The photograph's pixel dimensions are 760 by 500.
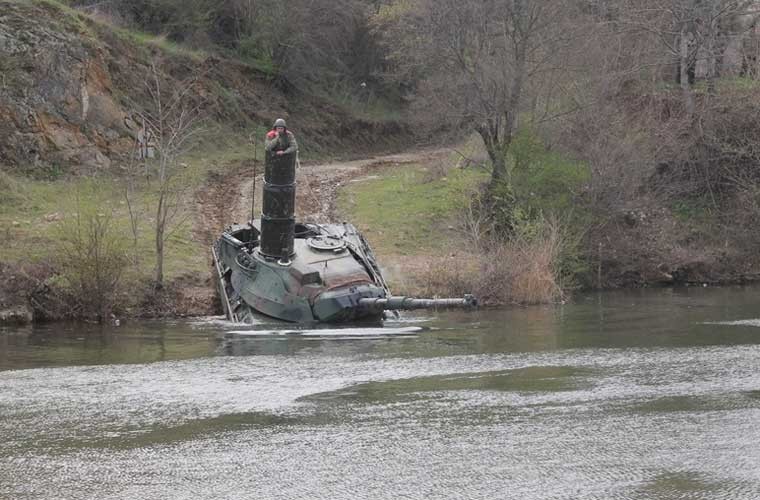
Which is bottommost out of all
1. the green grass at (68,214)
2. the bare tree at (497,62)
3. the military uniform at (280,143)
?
the green grass at (68,214)

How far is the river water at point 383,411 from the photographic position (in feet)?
43.1

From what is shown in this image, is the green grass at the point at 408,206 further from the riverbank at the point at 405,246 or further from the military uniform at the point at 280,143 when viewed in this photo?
the military uniform at the point at 280,143

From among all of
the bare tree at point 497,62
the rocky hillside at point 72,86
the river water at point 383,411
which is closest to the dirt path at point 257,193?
the rocky hillside at point 72,86

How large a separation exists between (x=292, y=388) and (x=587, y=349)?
697cm

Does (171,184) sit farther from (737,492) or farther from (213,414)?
(737,492)

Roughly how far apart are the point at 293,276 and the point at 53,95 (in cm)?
1781

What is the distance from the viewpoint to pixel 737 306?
3062 centimetres

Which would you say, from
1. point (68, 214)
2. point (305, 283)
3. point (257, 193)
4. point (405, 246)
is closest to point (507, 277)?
point (405, 246)

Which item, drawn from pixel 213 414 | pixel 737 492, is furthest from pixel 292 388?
pixel 737 492

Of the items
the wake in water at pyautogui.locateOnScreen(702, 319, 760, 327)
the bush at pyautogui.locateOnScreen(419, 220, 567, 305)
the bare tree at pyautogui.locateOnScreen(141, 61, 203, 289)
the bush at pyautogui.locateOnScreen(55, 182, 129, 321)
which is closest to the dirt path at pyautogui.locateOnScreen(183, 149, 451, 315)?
the bare tree at pyautogui.locateOnScreen(141, 61, 203, 289)

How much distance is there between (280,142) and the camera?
26.1 m

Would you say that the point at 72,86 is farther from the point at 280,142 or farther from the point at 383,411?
the point at 383,411

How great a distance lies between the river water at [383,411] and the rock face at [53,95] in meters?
13.7

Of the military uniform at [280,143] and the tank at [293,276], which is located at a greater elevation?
the military uniform at [280,143]
